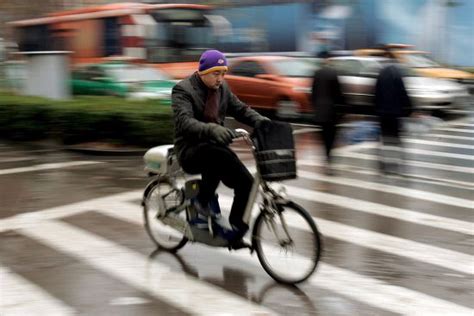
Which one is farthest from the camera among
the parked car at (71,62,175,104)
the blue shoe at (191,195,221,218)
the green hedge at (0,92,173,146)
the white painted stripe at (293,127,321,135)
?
the parked car at (71,62,175,104)

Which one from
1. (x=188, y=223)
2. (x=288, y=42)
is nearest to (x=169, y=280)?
(x=188, y=223)

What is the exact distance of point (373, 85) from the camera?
15.9 m

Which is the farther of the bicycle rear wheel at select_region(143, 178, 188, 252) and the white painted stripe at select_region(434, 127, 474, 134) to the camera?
the white painted stripe at select_region(434, 127, 474, 134)

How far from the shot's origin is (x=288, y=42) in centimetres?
2853

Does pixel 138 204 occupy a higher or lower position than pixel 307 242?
lower

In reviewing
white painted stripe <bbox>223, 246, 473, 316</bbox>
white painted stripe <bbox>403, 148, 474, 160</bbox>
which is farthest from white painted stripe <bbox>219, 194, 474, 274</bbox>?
white painted stripe <bbox>403, 148, 474, 160</bbox>

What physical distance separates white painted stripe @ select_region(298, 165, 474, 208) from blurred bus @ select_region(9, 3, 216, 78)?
8858mm

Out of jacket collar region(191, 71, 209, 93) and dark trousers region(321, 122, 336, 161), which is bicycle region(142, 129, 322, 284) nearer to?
jacket collar region(191, 71, 209, 93)

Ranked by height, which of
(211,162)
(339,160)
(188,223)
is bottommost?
(339,160)

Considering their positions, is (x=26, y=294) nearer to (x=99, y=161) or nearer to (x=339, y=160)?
(x=99, y=161)

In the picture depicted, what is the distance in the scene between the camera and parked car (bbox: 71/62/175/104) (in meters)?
15.8

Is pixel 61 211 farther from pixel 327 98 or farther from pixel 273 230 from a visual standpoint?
pixel 327 98

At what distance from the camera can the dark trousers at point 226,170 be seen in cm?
532

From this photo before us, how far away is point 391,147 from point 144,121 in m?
4.17
